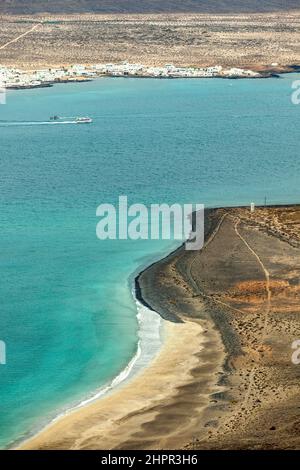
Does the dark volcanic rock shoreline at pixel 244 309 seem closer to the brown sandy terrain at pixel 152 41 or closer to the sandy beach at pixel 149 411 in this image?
the sandy beach at pixel 149 411

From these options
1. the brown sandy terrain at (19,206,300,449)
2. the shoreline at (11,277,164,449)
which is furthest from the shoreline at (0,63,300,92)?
the shoreline at (11,277,164,449)

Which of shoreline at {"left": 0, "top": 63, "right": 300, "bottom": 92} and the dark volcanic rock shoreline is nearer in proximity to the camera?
the dark volcanic rock shoreline

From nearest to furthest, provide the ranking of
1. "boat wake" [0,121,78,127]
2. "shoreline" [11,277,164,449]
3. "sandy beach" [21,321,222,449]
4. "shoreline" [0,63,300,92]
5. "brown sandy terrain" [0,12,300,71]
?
"sandy beach" [21,321,222,449] < "shoreline" [11,277,164,449] < "boat wake" [0,121,78,127] < "shoreline" [0,63,300,92] < "brown sandy terrain" [0,12,300,71]

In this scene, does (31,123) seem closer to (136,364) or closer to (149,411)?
(136,364)

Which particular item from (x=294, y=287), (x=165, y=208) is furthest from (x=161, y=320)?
(x=165, y=208)

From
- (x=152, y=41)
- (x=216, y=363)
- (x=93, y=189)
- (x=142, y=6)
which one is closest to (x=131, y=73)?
(x=152, y=41)

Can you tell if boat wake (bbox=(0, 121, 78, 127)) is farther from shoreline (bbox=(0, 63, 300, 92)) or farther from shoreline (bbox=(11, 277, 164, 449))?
shoreline (bbox=(11, 277, 164, 449))

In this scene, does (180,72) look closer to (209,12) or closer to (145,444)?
(209,12)
